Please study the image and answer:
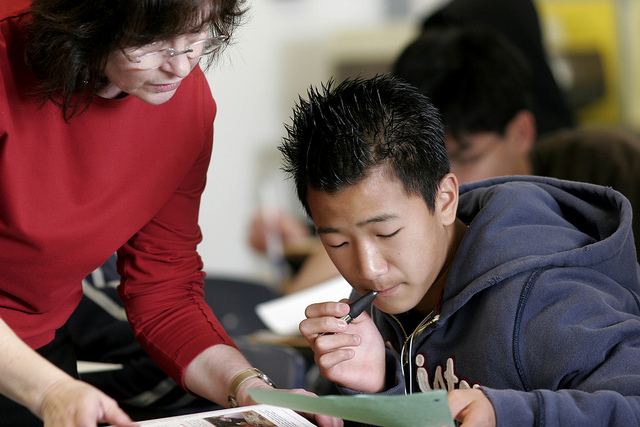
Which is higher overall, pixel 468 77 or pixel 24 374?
pixel 468 77

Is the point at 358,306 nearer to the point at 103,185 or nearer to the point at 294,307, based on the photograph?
the point at 103,185

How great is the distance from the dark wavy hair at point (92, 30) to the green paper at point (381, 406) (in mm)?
447

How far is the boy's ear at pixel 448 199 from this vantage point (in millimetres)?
1015

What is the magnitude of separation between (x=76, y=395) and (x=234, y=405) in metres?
0.35

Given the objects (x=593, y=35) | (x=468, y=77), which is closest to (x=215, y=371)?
(x=468, y=77)

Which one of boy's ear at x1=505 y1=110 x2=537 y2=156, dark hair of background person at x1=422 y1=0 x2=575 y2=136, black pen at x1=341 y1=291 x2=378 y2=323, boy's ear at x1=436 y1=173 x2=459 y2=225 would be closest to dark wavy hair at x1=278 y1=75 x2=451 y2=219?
boy's ear at x1=436 y1=173 x2=459 y2=225

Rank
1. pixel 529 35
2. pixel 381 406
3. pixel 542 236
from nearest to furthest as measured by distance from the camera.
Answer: pixel 381 406
pixel 542 236
pixel 529 35

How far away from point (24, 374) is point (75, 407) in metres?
0.09

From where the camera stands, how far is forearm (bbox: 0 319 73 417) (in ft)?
2.46

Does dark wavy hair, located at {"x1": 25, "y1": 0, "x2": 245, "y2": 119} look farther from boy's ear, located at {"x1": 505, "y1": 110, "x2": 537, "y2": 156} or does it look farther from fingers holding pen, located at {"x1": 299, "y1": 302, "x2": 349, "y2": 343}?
boy's ear, located at {"x1": 505, "y1": 110, "x2": 537, "y2": 156}

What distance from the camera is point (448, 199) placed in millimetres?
1025

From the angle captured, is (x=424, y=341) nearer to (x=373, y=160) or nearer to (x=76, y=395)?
(x=373, y=160)

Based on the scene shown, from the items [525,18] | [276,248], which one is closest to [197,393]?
[525,18]

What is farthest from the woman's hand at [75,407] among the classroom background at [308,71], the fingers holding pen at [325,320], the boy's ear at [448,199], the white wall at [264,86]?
the white wall at [264,86]
